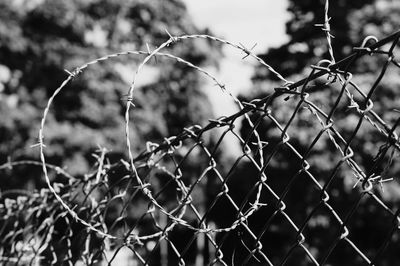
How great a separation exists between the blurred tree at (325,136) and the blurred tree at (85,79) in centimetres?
371

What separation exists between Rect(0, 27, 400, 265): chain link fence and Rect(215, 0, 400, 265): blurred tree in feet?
0.13

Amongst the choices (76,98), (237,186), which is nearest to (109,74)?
(76,98)

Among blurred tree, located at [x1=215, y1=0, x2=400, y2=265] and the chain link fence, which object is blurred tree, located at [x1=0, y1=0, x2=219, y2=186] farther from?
blurred tree, located at [x1=215, y1=0, x2=400, y2=265]

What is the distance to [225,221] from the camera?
43.6ft

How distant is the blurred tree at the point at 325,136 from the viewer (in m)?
9.78

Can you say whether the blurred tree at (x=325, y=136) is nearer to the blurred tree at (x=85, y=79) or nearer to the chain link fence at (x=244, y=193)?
the chain link fence at (x=244, y=193)

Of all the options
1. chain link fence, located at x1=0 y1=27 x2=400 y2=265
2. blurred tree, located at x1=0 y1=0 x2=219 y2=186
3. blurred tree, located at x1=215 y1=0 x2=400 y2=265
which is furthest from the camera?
blurred tree, located at x1=0 y1=0 x2=219 y2=186

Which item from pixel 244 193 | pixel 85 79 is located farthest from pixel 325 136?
pixel 85 79

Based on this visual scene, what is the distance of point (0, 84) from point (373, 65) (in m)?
9.19

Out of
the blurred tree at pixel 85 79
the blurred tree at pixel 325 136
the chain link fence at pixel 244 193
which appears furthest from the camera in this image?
the blurred tree at pixel 85 79

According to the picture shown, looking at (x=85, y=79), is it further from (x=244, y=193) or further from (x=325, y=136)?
(x=325, y=136)

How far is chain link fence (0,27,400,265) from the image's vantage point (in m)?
0.94

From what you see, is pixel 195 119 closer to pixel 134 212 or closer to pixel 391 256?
pixel 134 212

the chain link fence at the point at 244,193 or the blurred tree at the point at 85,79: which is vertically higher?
the blurred tree at the point at 85,79
